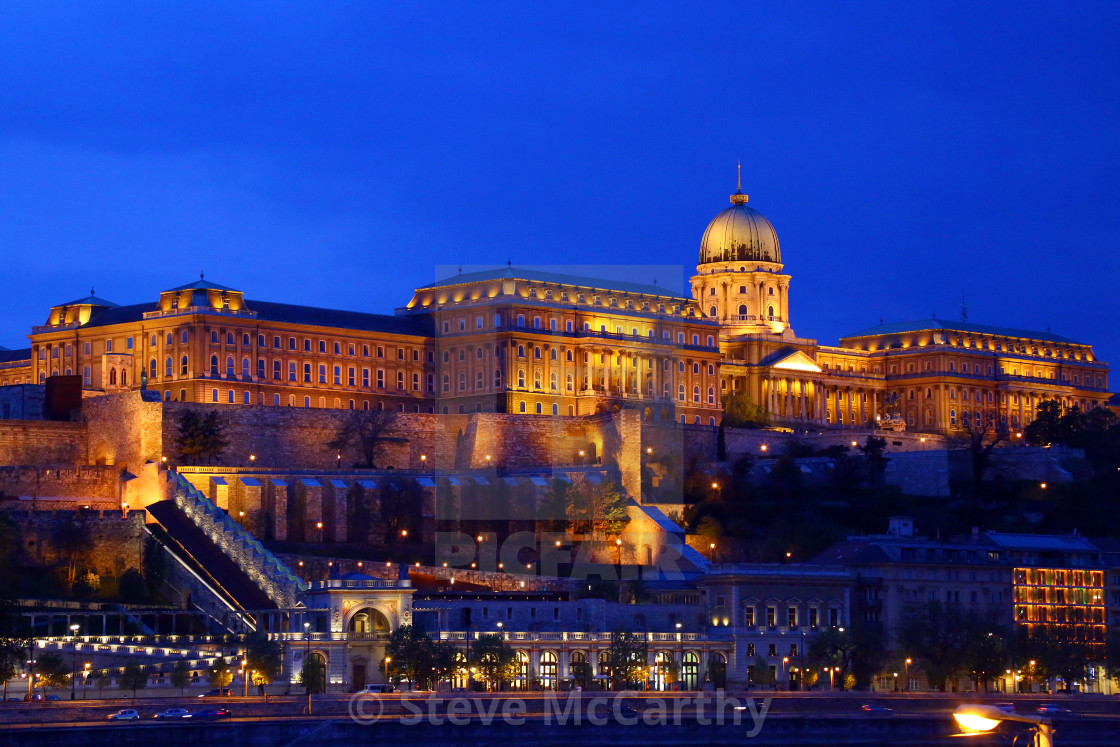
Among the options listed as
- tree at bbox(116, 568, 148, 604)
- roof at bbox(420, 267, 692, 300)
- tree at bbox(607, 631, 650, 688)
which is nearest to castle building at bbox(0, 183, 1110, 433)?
roof at bbox(420, 267, 692, 300)

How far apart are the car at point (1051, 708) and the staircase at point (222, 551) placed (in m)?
35.3

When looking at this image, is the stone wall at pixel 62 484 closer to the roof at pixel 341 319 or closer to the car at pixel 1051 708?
the roof at pixel 341 319

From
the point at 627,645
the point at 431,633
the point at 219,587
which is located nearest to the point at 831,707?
→ the point at 627,645

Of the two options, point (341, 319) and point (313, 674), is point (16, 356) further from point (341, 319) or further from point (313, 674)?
point (313, 674)

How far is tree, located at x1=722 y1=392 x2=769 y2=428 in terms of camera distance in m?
173

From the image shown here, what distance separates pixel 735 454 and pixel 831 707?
6358cm

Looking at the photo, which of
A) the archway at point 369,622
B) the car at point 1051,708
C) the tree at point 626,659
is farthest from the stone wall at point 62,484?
the car at point 1051,708

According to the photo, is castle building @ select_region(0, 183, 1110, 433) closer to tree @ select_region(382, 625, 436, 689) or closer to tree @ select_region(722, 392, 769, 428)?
tree @ select_region(722, 392, 769, 428)

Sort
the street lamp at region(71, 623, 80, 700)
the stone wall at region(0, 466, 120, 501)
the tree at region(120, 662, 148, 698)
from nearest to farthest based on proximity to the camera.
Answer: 1. the tree at region(120, 662, 148, 698)
2. the street lamp at region(71, 623, 80, 700)
3. the stone wall at region(0, 466, 120, 501)

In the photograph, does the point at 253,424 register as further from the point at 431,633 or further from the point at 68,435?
the point at 431,633

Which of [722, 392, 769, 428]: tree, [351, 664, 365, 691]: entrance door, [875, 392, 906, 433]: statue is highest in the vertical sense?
[875, 392, 906, 433]: statue

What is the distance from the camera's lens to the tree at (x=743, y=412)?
173 m

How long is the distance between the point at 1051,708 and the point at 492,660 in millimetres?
23472

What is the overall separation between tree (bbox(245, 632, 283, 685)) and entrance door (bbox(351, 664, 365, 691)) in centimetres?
356
